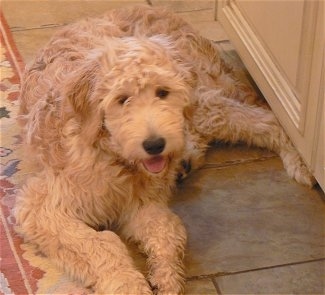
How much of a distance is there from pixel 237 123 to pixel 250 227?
0.46 m

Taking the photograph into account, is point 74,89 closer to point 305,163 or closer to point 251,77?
point 305,163

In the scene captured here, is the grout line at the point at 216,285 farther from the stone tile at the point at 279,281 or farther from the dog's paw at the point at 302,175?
the dog's paw at the point at 302,175

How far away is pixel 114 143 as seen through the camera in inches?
85.4

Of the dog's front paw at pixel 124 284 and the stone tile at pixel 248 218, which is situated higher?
the dog's front paw at pixel 124 284

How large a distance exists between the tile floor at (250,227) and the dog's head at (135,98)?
404 mm

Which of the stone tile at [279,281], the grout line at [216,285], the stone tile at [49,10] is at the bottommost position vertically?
the stone tile at [279,281]

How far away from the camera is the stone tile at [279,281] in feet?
7.39

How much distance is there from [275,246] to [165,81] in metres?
0.70

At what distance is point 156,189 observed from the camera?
7.98ft

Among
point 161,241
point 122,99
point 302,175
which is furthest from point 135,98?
point 302,175

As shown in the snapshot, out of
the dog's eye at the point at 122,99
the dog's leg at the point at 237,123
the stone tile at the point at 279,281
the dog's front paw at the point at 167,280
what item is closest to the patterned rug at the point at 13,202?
the dog's front paw at the point at 167,280

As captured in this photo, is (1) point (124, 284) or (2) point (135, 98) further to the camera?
(1) point (124, 284)

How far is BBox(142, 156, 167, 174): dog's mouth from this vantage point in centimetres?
219

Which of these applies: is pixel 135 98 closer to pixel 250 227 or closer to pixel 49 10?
pixel 250 227
